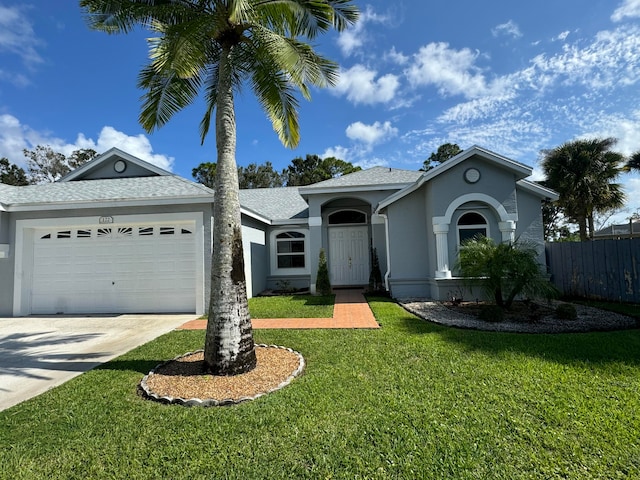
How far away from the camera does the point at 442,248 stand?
10.2 meters

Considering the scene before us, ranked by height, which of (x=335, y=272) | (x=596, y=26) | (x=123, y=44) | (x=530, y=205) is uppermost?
(x=596, y=26)

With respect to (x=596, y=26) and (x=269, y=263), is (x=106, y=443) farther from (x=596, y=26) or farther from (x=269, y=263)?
(x=596, y=26)

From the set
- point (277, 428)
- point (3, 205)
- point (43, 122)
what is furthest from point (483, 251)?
point (43, 122)

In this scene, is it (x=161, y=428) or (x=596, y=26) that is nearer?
(x=161, y=428)

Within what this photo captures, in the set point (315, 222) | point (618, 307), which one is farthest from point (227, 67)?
point (618, 307)

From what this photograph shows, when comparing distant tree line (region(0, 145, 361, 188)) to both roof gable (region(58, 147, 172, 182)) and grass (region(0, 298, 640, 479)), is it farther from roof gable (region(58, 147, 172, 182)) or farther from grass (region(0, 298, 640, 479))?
grass (region(0, 298, 640, 479))

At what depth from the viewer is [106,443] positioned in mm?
3008

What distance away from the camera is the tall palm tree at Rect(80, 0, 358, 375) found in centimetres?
459

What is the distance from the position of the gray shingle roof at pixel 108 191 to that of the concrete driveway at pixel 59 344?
12.3 feet

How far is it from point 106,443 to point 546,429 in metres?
4.39

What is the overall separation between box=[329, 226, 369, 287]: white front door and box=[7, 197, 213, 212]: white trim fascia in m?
6.97

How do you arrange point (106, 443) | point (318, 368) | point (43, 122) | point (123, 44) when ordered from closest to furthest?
point (106, 443) → point (318, 368) → point (123, 44) → point (43, 122)

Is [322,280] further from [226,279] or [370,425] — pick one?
[370,425]

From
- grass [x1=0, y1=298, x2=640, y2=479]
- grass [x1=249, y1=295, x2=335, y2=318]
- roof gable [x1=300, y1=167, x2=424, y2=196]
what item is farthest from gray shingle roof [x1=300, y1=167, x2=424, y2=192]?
grass [x1=0, y1=298, x2=640, y2=479]
